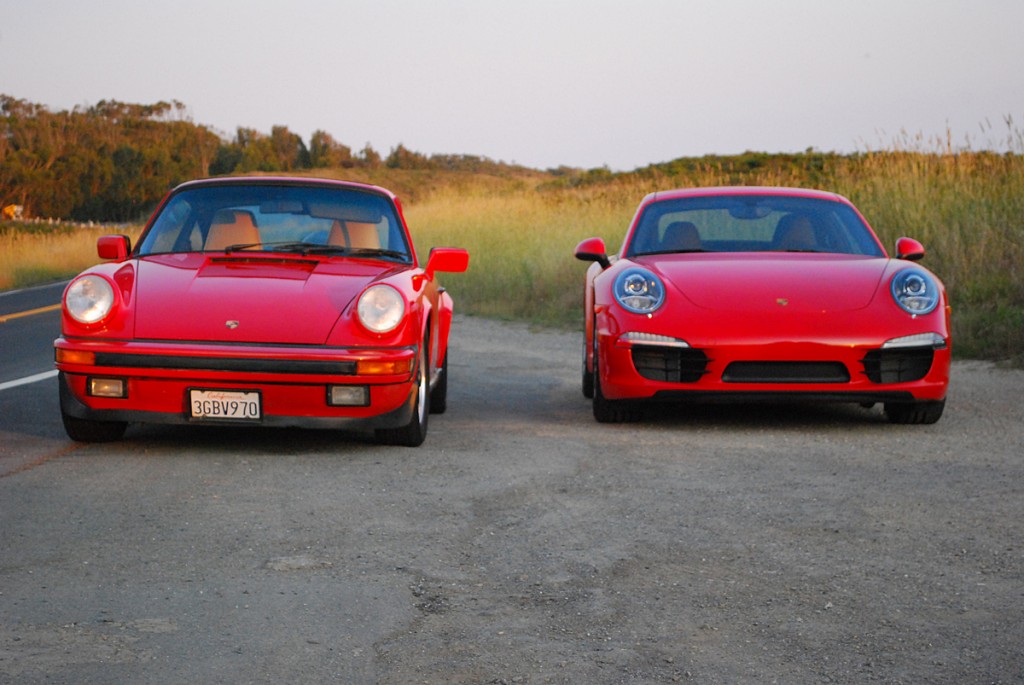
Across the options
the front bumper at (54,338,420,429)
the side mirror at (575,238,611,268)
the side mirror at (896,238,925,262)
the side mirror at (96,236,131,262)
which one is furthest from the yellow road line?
the side mirror at (896,238,925,262)

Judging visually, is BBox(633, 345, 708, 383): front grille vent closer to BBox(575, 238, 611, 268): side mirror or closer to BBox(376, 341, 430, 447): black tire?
BBox(575, 238, 611, 268): side mirror

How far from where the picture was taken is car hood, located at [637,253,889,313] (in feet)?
23.8

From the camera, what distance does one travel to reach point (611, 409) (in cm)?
761

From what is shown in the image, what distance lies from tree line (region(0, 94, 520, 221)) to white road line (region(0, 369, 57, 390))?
190 feet

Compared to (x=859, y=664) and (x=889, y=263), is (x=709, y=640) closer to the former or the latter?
(x=859, y=664)

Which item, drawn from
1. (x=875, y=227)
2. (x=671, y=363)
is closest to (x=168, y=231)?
(x=671, y=363)

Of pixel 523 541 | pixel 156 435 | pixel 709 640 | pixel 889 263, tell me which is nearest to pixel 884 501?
pixel 523 541

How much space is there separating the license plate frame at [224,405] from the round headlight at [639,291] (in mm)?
2248

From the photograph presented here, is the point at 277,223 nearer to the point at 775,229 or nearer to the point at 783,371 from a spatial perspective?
the point at 783,371

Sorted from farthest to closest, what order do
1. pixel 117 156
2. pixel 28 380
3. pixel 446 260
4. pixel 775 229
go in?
pixel 117 156, pixel 28 380, pixel 775 229, pixel 446 260

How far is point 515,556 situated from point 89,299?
299 centimetres

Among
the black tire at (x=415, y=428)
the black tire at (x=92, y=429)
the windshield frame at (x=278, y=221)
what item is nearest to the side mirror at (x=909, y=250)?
the windshield frame at (x=278, y=221)

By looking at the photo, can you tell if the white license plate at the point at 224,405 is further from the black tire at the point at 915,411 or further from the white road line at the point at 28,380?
the black tire at the point at 915,411

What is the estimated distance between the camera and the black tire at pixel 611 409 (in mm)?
7547
